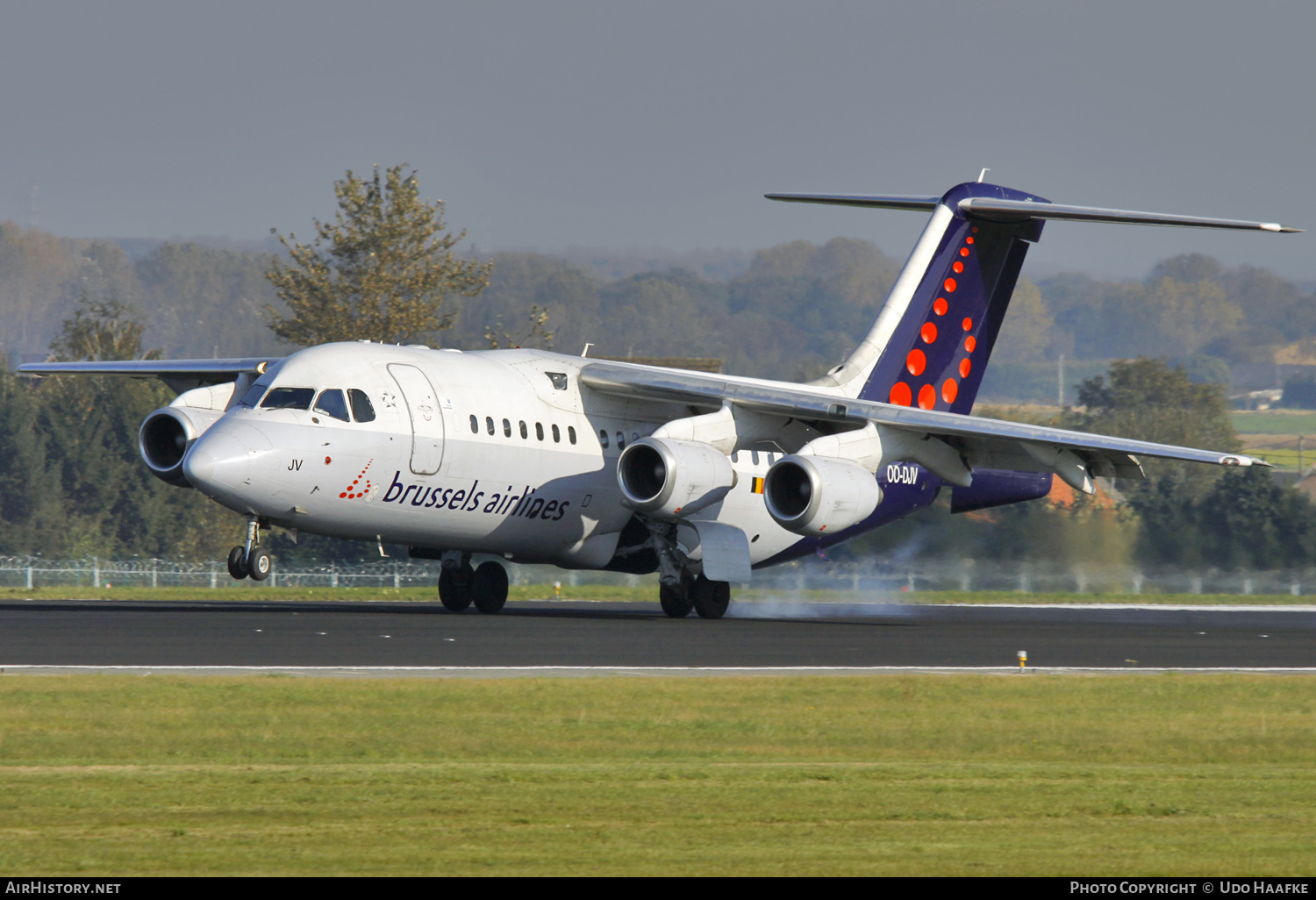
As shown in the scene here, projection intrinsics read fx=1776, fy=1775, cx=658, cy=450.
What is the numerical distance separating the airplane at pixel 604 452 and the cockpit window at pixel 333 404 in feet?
0.09

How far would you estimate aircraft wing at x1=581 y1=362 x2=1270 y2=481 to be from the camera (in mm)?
25000

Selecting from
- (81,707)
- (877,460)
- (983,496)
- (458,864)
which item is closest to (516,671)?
(81,707)

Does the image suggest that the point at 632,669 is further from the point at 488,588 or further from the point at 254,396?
the point at 488,588

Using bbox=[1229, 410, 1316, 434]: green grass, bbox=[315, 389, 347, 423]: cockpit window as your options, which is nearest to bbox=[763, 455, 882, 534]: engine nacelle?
bbox=[315, 389, 347, 423]: cockpit window

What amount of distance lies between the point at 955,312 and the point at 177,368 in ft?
42.8

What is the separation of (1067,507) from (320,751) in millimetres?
50822

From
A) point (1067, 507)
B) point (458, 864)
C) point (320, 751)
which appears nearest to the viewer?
point (458, 864)

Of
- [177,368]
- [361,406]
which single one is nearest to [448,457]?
[361,406]

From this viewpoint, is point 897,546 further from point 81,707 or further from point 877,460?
point 81,707

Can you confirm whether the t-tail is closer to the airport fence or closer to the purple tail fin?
the purple tail fin

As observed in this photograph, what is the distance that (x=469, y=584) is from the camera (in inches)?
1094

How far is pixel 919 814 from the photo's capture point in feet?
32.5

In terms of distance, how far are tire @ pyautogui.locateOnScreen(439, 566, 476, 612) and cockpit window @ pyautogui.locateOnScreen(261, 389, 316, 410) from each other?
195 inches

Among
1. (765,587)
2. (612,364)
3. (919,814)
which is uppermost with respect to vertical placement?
(612,364)
